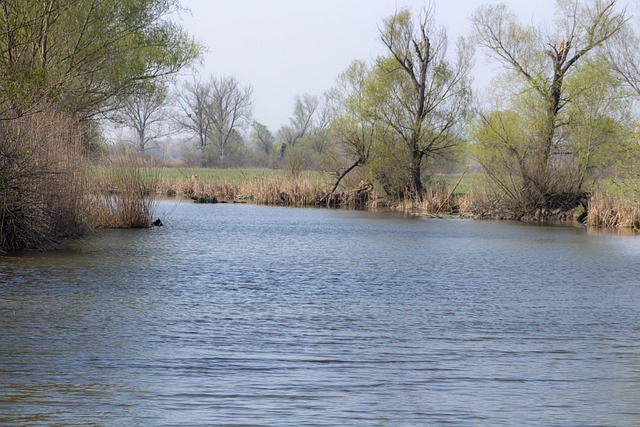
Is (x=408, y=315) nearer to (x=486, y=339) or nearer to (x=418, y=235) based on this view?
(x=486, y=339)

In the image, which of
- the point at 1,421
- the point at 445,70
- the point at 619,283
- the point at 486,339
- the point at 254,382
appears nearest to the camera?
the point at 1,421

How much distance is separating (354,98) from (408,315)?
28.6 metres

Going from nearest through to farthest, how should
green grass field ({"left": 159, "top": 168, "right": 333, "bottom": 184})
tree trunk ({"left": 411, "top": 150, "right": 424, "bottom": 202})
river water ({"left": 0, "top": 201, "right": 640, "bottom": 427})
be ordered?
river water ({"left": 0, "top": 201, "right": 640, "bottom": 427}), tree trunk ({"left": 411, "top": 150, "right": 424, "bottom": 202}), green grass field ({"left": 159, "top": 168, "right": 333, "bottom": 184})

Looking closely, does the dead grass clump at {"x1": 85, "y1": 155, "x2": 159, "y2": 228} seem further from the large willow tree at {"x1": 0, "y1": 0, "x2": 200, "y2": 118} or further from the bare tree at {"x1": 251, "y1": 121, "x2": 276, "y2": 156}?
the bare tree at {"x1": 251, "y1": 121, "x2": 276, "y2": 156}

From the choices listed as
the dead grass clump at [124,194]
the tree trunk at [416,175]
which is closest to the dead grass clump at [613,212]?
the tree trunk at [416,175]

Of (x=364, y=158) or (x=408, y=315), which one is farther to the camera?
(x=364, y=158)

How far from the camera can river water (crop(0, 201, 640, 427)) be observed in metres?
6.07

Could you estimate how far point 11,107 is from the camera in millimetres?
14672

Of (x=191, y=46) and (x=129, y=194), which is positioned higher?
(x=191, y=46)

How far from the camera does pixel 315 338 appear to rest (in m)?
8.69

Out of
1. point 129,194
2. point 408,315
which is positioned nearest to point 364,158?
point 129,194

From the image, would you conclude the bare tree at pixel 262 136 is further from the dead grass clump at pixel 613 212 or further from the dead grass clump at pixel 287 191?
the dead grass clump at pixel 613 212

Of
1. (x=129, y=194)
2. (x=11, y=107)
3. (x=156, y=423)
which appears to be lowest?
(x=156, y=423)

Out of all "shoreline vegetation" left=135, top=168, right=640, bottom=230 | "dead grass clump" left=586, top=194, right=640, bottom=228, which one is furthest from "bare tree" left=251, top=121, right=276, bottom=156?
"dead grass clump" left=586, top=194, right=640, bottom=228
